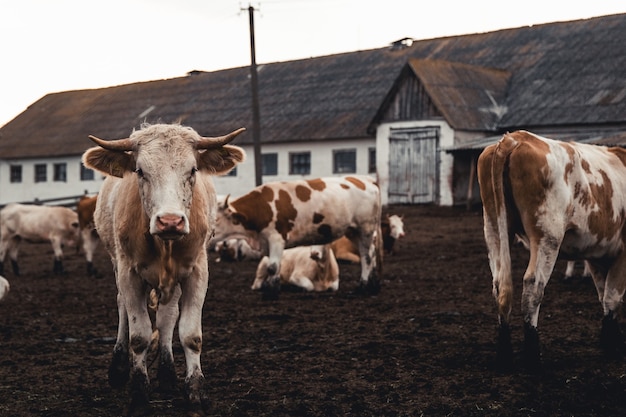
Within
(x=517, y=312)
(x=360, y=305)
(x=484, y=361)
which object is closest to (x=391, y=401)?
(x=484, y=361)

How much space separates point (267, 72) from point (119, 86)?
11163mm

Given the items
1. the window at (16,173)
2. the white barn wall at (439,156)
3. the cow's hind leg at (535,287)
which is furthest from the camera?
the window at (16,173)

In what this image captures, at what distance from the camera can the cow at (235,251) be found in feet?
61.0

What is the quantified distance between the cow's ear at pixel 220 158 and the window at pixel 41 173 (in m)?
37.5

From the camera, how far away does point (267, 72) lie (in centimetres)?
3994

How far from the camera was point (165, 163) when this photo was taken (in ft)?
17.5

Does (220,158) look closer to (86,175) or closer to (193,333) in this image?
(193,333)

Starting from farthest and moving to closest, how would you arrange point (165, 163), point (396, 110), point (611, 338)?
1. point (396, 110)
2. point (611, 338)
3. point (165, 163)

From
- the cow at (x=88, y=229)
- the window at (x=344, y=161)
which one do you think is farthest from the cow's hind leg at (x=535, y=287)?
the window at (x=344, y=161)

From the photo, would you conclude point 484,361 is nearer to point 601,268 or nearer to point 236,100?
point 601,268

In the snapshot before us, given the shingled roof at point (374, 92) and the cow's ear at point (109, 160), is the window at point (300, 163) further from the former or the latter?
the cow's ear at point (109, 160)

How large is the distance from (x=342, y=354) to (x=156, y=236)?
2998 mm

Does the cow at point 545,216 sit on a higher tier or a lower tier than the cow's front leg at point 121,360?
higher

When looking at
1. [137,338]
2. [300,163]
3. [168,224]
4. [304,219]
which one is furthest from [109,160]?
[300,163]
